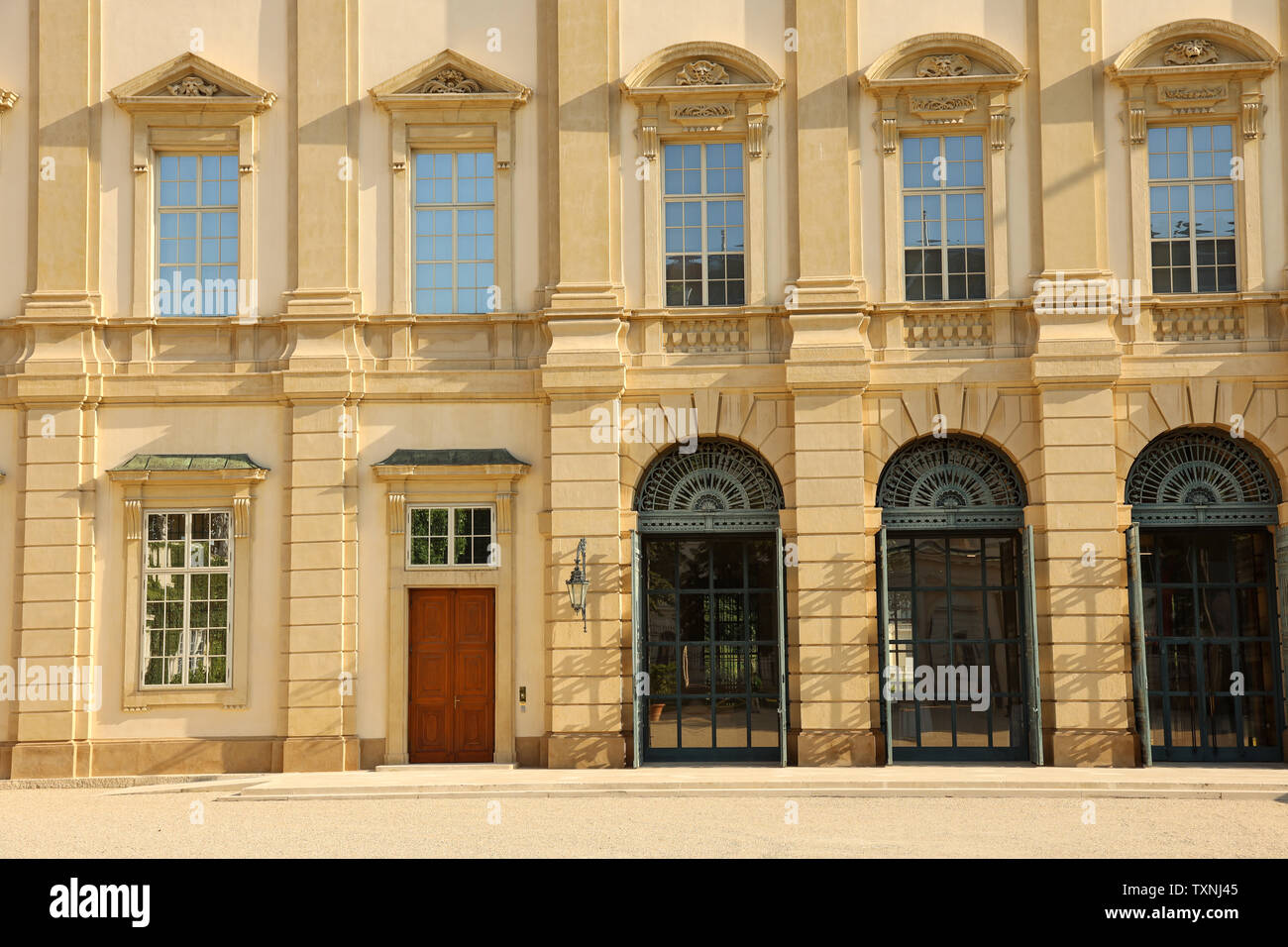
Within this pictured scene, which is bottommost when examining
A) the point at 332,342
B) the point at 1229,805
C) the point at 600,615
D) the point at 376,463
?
the point at 1229,805

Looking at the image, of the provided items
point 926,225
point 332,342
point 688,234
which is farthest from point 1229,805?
point 332,342

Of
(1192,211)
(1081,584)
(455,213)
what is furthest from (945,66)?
(1081,584)

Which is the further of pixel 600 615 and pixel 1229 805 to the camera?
pixel 600 615

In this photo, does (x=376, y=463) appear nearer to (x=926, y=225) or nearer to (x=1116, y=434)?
(x=926, y=225)

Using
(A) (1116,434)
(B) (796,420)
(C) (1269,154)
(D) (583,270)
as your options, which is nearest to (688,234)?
(D) (583,270)

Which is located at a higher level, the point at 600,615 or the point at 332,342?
the point at 332,342

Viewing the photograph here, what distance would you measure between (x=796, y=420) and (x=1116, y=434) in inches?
173

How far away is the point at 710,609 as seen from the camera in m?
20.5

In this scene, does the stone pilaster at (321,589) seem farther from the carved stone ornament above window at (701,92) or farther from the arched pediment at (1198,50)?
the arched pediment at (1198,50)

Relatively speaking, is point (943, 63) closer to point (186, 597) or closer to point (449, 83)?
point (449, 83)

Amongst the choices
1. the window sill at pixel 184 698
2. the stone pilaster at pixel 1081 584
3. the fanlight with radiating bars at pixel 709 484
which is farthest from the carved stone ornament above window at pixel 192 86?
the stone pilaster at pixel 1081 584

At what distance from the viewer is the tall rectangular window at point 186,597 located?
20.4 meters

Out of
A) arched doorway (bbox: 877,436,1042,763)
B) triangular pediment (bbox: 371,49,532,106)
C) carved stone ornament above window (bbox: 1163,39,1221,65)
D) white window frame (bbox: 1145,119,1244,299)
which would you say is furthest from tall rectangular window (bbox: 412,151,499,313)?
carved stone ornament above window (bbox: 1163,39,1221,65)

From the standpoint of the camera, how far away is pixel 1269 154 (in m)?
20.3
